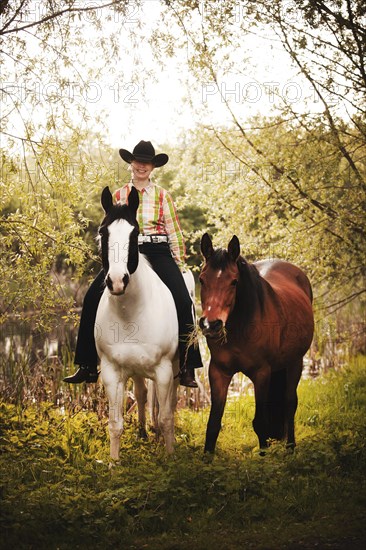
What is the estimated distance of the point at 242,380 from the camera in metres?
11.0

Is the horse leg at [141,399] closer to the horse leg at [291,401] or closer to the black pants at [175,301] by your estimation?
the black pants at [175,301]

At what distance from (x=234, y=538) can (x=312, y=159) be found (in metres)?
5.95

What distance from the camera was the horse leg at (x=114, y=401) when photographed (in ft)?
20.1

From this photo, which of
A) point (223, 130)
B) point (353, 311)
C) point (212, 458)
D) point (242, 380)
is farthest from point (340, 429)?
point (353, 311)

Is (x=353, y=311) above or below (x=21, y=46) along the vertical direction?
below

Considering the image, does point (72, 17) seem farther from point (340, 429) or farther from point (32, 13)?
point (340, 429)

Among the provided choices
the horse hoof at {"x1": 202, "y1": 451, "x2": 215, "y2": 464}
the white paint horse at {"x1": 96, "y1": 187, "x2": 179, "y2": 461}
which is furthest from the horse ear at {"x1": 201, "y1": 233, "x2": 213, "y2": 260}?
the horse hoof at {"x1": 202, "y1": 451, "x2": 215, "y2": 464}

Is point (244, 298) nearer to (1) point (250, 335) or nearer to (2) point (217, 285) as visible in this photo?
(1) point (250, 335)

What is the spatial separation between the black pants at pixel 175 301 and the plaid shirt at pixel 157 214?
12 centimetres

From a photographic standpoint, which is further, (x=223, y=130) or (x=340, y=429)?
(x=223, y=130)

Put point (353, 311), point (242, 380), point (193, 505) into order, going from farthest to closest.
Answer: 1. point (353, 311)
2. point (242, 380)
3. point (193, 505)

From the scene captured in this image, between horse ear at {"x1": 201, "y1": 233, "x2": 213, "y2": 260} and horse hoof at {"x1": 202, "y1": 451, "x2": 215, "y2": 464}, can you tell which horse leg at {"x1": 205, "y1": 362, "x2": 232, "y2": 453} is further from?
horse ear at {"x1": 201, "y1": 233, "x2": 213, "y2": 260}

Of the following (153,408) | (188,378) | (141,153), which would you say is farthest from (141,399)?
(141,153)

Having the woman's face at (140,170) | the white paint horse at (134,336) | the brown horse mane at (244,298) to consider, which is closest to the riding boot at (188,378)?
the white paint horse at (134,336)
